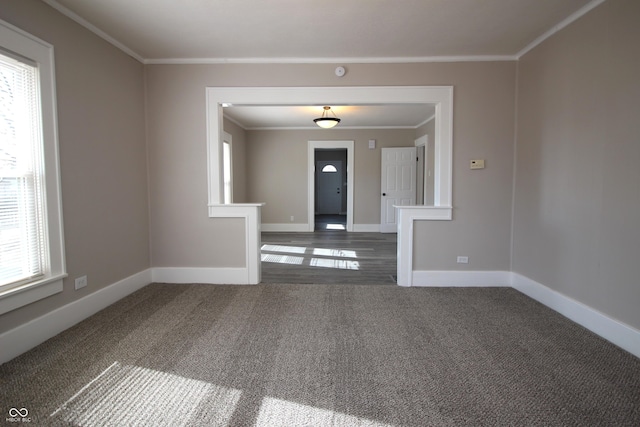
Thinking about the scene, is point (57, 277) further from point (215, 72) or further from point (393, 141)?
point (393, 141)

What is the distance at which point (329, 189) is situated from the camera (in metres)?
Result: 13.7

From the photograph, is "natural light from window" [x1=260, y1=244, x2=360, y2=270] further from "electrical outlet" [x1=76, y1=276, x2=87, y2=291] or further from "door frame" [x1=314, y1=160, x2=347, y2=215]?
"door frame" [x1=314, y1=160, x2=347, y2=215]

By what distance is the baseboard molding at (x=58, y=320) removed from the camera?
2145mm

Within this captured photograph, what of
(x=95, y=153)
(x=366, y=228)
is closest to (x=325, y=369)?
(x=95, y=153)

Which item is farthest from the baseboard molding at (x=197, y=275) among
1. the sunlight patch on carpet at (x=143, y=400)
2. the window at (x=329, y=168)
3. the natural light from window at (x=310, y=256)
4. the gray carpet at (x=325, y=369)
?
the window at (x=329, y=168)

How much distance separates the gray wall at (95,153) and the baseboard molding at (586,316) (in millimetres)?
4023

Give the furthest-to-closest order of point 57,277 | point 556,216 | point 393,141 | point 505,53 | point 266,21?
point 393,141 → point 505,53 → point 556,216 → point 266,21 → point 57,277

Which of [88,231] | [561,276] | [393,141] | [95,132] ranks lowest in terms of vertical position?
[561,276]

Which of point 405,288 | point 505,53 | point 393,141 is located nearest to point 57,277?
point 405,288

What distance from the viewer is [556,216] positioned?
2967 mm

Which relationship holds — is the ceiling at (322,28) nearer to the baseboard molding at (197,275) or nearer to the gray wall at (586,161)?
the gray wall at (586,161)

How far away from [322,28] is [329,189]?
10.8 metres

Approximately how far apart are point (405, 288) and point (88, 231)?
3.05 m

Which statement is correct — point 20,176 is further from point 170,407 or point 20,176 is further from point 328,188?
point 328,188
